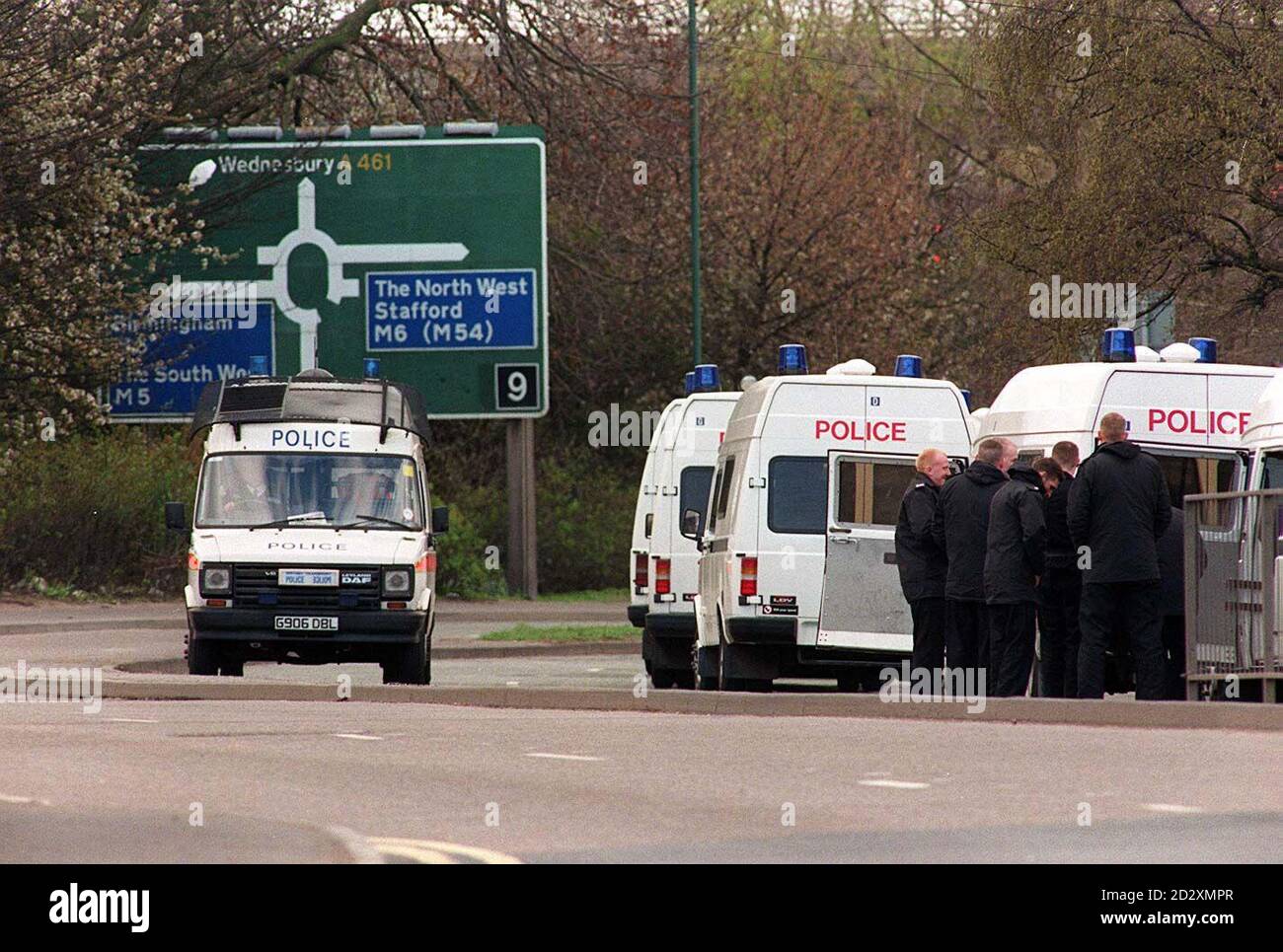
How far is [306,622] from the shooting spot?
769 inches

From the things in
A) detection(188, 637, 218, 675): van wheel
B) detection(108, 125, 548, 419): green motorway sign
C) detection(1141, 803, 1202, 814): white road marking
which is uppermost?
detection(108, 125, 548, 419): green motorway sign

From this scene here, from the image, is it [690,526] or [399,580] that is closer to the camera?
[399,580]

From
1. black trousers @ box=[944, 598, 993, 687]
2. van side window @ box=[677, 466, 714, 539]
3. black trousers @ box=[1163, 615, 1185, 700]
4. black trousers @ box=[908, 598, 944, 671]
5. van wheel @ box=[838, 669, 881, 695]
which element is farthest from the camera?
van side window @ box=[677, 466, 714, 539]

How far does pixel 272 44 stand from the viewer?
3462cm

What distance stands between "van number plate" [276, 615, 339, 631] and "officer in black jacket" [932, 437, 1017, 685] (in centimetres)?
578

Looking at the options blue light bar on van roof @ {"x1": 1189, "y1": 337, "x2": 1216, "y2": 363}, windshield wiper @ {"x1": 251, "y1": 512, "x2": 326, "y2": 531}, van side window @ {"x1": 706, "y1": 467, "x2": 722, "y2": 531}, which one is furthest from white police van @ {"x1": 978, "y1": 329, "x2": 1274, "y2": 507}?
windshield wiper @ {"x1": 251, "y1": 512, "x2": 326, "y2": 531}

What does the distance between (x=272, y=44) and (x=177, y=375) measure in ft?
18.5

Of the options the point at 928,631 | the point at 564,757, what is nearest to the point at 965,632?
the point at 928,631

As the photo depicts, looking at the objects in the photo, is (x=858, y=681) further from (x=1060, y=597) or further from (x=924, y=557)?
(x=1060, y=597)

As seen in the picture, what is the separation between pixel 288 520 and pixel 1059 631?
274 inches

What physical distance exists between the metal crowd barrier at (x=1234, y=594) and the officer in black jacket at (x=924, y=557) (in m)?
1.77

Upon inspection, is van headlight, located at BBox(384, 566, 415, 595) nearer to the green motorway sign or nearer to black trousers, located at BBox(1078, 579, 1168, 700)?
black trousers, located at BBox(1078, 579, 1168, 700)

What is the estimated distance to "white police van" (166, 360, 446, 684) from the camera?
1953cm
